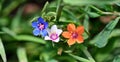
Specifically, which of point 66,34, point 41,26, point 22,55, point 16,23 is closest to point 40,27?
point 41,26

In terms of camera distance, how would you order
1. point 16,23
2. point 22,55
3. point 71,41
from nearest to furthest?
point 71,41 → point 22,55 → point 16,23

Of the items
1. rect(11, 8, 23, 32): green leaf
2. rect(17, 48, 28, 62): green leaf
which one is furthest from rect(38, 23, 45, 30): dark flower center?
rect(11, 8, 23, 32): green leaf

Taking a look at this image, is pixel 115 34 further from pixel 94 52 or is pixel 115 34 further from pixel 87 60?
pixel 87 60

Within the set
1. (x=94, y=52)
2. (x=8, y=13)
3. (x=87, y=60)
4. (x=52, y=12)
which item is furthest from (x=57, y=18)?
(x=8, y=13)

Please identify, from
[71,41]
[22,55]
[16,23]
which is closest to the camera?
[71,41]

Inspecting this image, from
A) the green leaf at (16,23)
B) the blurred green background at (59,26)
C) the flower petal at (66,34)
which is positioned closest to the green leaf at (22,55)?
the blurred green background at (59,26)

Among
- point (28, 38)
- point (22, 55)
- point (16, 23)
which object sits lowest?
point (22, 55)

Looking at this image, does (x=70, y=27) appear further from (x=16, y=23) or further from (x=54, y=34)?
(x=16, y=23)

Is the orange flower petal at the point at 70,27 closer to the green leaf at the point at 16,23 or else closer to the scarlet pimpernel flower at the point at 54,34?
the scarlet pimpernel flower at the point at 54,34
